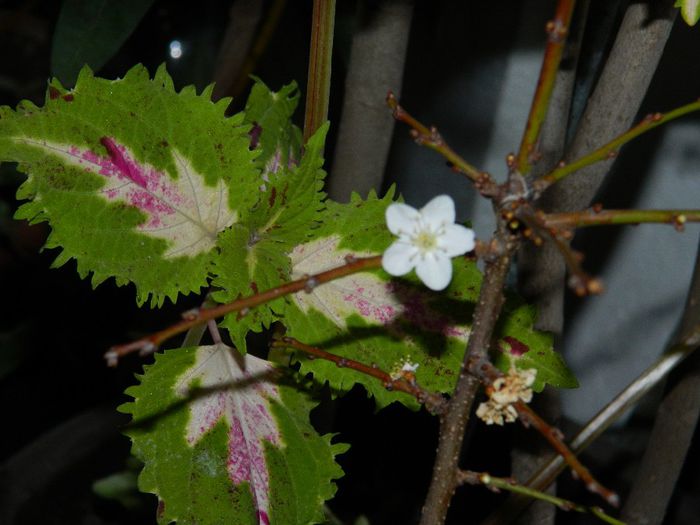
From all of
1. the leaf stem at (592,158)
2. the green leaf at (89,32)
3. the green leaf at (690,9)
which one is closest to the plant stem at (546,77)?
the leaf stem at (592,158)

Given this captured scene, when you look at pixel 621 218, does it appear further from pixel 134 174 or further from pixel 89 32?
pixel 89 32

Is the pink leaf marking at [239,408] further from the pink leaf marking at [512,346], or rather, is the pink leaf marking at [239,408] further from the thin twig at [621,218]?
the thin twig at [621,218]

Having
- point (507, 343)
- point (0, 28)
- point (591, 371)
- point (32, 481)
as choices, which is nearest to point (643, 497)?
point (507, 343)

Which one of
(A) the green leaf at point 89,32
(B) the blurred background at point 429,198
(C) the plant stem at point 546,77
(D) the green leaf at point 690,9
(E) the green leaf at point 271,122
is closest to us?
(C) the plant stem at point 546,77

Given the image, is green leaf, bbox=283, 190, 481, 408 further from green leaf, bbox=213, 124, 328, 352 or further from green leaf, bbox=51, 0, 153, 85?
green leaf, bbox=51, 0, 153, 85

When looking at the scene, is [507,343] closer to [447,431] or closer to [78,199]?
[447,431]
